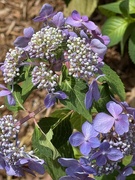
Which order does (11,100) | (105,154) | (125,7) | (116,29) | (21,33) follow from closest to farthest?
(105,154), (11,100), (125,7), (116,29), (21,33)

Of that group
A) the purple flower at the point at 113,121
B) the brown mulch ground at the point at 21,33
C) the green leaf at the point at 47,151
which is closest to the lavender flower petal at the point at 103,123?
the purple flower at the point at 113,121

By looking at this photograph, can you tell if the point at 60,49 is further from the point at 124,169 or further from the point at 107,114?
the point at 124,169

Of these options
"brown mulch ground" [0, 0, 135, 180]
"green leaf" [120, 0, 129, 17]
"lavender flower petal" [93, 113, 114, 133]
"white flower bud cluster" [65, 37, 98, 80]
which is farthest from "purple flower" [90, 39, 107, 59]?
"brown mulch ground" [0, 0, 135, 180]

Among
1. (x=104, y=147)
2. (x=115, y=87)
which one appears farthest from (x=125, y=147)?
(x=115, y=87)

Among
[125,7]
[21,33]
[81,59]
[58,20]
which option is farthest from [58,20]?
[21,33]

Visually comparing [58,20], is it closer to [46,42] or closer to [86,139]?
[46,42]
